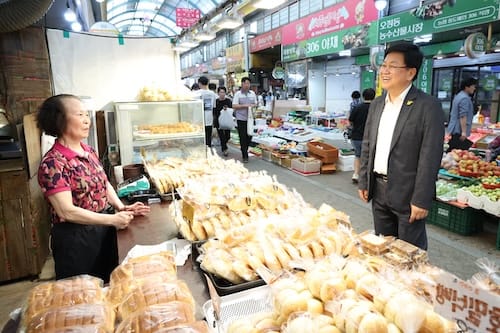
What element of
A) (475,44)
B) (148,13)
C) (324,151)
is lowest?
(324,151)

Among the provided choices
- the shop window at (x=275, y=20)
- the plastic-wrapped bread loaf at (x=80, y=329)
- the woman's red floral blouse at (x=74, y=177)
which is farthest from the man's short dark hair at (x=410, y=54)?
the shop window at (x=275, y=20)

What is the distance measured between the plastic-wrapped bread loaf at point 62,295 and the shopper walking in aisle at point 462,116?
265 inches

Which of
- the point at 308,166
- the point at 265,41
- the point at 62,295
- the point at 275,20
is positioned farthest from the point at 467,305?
the point at 275,20

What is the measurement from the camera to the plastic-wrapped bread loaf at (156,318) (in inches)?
39.2

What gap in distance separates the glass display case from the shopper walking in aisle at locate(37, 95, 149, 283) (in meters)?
1.74

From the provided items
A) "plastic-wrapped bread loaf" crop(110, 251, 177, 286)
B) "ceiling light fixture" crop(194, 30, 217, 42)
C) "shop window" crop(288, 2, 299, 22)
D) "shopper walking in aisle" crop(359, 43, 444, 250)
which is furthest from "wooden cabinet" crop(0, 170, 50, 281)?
"shop window" crop(288, 2, 299, 22)

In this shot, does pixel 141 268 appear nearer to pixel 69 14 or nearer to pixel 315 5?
pixel 69 14

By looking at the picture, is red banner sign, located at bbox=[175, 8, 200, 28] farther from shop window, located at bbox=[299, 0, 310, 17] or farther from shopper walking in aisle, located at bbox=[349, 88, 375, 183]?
shopper walking in aisle, located at bbox=[349, 88, 375, 183]

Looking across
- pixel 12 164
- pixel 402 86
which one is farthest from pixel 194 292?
pixel 12 164

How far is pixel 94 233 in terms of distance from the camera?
222 centimetres

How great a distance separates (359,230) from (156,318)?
386 centimetres

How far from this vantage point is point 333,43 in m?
10.0

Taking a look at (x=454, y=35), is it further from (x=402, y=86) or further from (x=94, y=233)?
(x=94, y=233)

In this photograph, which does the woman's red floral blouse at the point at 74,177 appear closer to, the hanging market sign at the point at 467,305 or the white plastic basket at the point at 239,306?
the white plastic basket at the point at 239,306
